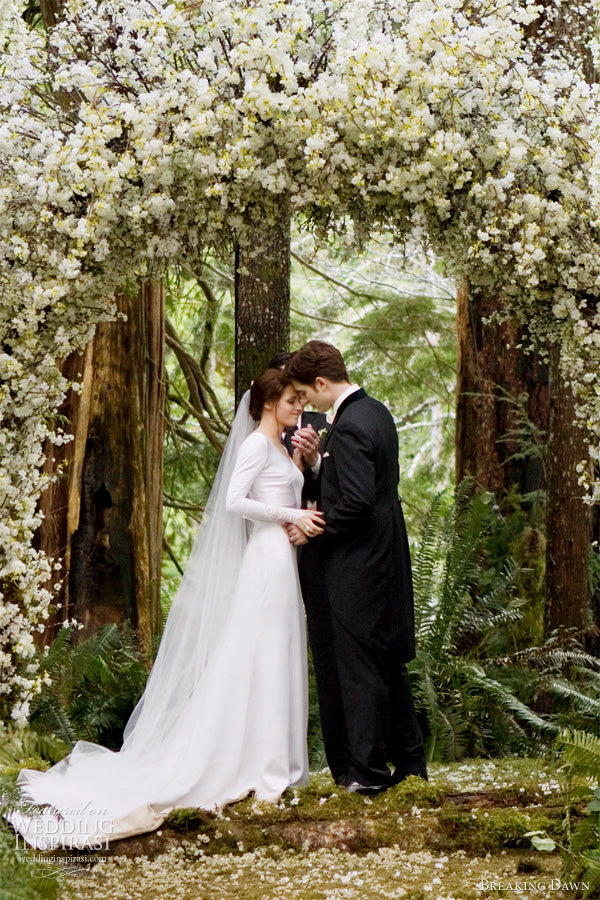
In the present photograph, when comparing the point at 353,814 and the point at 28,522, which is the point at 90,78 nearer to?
the point at 28,522

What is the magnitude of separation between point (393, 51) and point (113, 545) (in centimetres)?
438

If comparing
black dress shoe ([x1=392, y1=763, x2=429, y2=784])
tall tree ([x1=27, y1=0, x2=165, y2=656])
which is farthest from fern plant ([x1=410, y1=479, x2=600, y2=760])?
tall tree ([x1=27, y1=0, x2=165, y2=656])

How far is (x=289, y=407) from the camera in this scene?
519 cm

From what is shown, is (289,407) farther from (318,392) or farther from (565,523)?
(565,523)

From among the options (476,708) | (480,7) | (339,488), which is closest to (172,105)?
(480,7)

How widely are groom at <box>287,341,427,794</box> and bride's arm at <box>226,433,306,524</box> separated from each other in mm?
161

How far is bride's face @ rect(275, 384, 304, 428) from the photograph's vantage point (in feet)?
16.9

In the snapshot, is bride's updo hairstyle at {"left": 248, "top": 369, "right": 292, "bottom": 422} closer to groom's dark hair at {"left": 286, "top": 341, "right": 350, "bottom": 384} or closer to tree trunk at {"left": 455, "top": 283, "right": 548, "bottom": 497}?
groom's dark hair at {"left": 286, "top": 341, "right": 350, "bottom": 384}

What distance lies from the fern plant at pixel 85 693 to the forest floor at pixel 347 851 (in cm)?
133

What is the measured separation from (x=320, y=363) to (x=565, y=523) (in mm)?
2473

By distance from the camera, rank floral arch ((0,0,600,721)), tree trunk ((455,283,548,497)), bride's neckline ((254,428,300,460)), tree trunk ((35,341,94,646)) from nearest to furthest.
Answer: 1. floral arch ((0,0,600,721))
2. bride's neckline ((254,428,300,460))
3. tree trunk ((35,341,94,646))
4. tree trunk ((455,283,548,497))

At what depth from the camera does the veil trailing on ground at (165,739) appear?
14.6 ft

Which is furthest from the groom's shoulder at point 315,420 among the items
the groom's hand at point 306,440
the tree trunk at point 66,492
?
the tree trunk at point 66,492

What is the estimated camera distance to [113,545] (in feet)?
24.9
